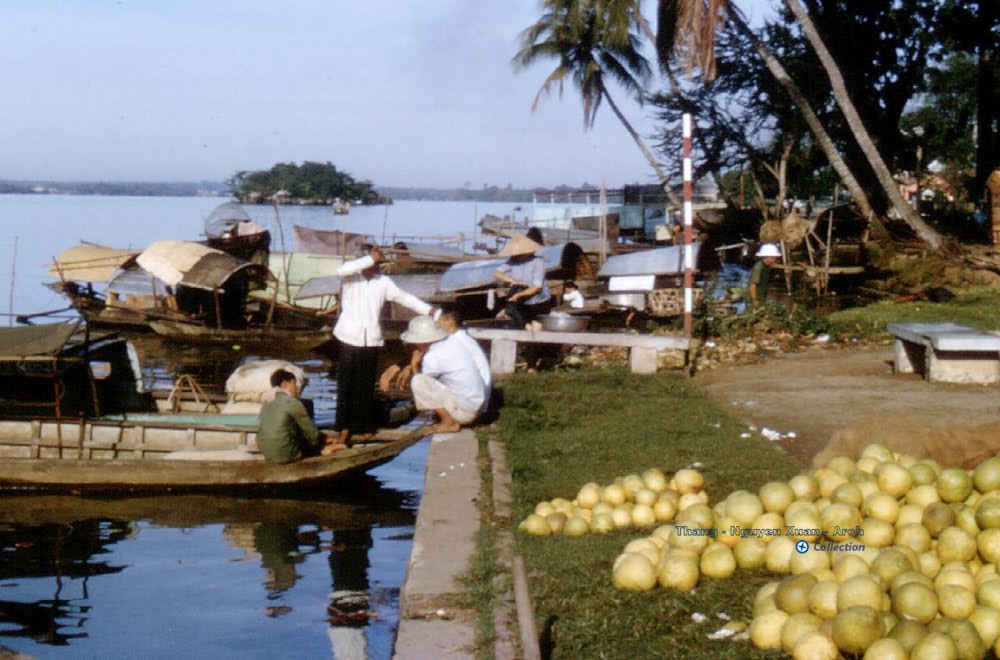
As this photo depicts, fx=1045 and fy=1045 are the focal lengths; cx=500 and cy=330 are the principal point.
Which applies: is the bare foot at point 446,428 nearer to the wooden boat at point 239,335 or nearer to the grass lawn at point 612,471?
the grass lawn at point 612,471

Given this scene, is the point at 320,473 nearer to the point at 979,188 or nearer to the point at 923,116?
the point at 979,188

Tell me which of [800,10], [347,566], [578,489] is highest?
[800,10]

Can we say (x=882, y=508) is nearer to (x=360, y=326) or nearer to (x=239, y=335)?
(x=360, y=326)

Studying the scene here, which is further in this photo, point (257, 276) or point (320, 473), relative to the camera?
point (257, 276)

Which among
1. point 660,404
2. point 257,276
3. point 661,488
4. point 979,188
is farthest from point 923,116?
point 661,488

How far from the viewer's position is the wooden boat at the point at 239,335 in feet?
73.9

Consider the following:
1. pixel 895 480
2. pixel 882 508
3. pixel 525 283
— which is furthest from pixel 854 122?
pixel 882 508

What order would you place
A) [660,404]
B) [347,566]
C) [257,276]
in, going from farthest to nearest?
1. [257,276]
2. [660,404]
3. [347,566]

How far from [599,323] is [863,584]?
1682 centimetres

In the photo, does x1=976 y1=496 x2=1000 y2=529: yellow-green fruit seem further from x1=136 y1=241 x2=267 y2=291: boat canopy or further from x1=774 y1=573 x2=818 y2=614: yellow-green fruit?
x1=136 y1=241 x2=267 y2=291: boat canopy

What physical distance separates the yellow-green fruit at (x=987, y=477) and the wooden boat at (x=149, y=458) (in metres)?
5.73

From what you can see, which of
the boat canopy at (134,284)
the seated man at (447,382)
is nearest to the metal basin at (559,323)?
the seated man at (447,382)

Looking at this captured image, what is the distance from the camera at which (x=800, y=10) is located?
2039cm

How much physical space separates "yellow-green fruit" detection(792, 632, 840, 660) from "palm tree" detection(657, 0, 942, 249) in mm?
16964
